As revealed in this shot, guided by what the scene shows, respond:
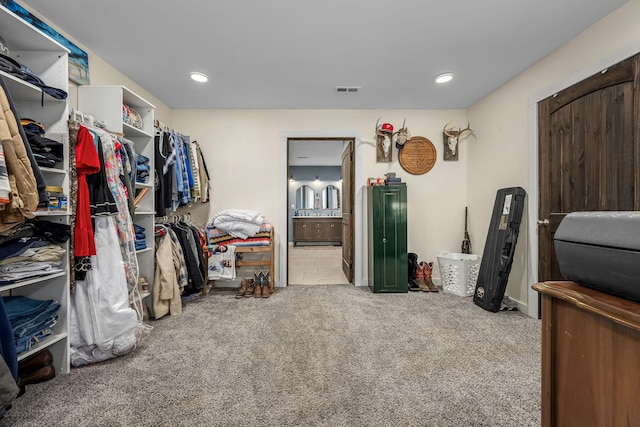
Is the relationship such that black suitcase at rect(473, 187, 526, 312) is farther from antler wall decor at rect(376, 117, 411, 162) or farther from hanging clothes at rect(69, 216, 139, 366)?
hanging clothes at rect(69, 216, 139, 366)

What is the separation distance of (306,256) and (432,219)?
317 cm

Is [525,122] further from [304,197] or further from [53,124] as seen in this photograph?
[304,197]

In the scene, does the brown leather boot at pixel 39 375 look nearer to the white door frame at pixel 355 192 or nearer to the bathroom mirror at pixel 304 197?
the white door frame at pixel 355 192

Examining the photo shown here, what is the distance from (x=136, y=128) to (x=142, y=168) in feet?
1.11

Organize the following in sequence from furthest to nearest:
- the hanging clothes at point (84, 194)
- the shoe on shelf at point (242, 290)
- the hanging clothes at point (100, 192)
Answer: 1. the shoe on shelf at point (242, 290)
2. the hanging clothes at point (100, 192)
3. the hanging clothes at point (84, 194)

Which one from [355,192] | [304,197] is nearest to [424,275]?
[355,192]

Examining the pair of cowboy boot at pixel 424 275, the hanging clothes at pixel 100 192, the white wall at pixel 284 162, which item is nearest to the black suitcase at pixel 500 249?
the pair of cowboy boot at pixel 424 275

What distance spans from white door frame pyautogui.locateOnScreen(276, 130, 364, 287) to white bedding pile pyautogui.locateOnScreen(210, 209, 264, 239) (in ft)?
1.48

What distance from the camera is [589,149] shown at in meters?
2.05

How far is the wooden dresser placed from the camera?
473 millimetres

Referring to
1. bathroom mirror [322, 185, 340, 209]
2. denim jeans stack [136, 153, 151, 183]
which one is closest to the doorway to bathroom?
bathroom mirror [322, 185, 340, 209]

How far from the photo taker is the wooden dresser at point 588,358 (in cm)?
47

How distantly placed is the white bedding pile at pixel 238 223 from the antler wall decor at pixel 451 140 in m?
2.59

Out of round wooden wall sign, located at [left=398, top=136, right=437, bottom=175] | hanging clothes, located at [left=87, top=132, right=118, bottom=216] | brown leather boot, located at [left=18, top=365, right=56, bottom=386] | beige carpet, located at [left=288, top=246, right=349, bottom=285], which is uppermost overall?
round wooden wall sign, located at [left=398, top=136, right=437, bottom=175]
